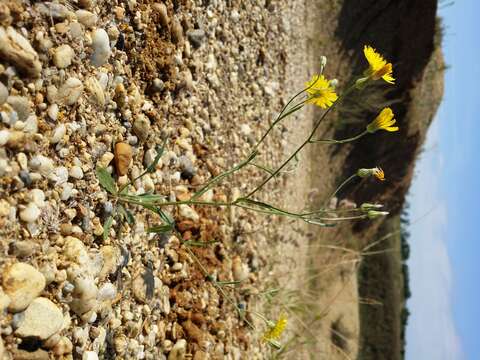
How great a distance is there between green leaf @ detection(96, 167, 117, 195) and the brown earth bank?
19 mm

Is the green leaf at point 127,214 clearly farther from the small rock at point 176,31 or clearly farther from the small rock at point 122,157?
the small rock at point 176,31

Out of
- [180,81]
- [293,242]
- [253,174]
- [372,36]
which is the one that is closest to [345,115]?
[372,36]

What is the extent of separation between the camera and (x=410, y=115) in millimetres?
7328

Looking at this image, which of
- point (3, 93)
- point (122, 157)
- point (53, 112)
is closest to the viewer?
point (3, 93)

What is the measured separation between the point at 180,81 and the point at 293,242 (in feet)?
9.01

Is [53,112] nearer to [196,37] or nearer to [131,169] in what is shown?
[131,169]

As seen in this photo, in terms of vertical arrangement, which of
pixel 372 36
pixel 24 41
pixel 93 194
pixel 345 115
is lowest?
pixel 93 194

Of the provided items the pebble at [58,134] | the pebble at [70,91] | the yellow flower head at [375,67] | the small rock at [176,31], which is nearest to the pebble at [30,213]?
the pebble at [58,134]

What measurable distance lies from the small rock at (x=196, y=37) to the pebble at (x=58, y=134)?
1209 millimetres

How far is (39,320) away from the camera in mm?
1555

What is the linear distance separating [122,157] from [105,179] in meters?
0.16

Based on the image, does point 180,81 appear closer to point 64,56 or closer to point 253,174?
point 64,56

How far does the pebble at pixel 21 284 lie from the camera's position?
4.72ft

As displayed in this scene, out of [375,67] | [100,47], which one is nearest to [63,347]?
[100,47]
